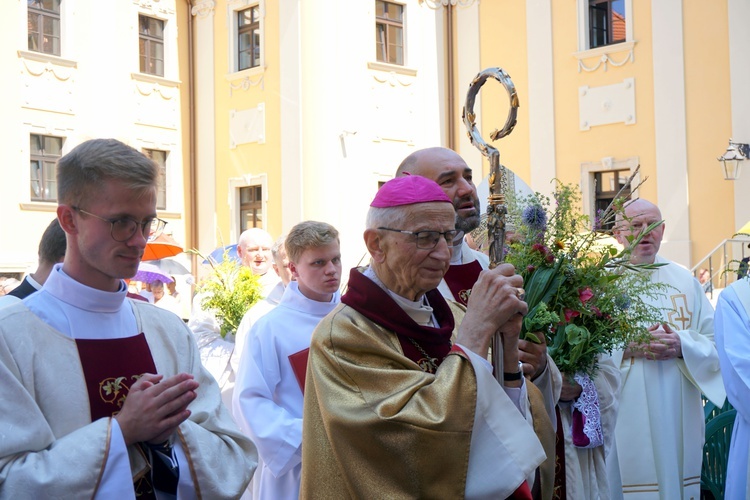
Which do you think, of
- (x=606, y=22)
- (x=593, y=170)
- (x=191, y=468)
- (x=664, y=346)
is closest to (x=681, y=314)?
(x=664, y=346)

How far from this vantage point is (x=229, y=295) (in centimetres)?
709

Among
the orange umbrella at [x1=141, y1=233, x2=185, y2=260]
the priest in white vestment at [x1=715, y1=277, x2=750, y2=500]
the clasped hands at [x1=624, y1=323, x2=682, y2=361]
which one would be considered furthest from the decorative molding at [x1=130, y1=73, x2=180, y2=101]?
the priest in white vestment at [x1=715, y1=277, x2=750, y2=500]

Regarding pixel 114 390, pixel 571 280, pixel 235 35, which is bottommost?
pixel 114 390

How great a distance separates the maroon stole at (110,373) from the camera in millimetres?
2861

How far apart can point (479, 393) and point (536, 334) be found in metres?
0.78

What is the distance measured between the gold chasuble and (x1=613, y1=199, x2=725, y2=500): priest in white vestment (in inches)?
129

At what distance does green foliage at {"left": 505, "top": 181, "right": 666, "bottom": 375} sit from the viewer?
12.0 ft

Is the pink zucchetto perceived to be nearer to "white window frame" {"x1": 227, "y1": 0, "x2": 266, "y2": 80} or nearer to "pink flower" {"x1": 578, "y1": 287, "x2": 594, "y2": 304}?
"pink flower" {"x1": 578, "y1": 287, "x2": 594, "y2": 304}

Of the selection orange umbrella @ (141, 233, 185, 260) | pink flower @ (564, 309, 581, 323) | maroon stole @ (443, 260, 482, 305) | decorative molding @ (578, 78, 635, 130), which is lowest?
pink flower @ (564, 309, 581, 323)

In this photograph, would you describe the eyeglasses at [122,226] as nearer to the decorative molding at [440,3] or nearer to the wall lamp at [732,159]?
the wall lamp at [732,159]

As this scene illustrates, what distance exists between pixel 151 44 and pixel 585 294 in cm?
2078

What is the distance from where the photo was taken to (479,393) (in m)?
2.79

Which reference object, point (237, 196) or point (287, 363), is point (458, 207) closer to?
point (287, 363)

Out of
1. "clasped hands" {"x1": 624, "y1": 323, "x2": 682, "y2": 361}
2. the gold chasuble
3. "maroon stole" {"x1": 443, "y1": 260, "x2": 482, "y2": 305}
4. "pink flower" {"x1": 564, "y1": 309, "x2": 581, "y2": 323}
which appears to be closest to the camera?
the gold chasuble
